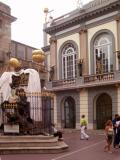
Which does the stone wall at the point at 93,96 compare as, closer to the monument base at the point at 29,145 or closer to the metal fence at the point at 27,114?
the metal fence at the point at 27,114

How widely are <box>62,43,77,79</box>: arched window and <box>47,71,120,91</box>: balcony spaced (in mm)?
958

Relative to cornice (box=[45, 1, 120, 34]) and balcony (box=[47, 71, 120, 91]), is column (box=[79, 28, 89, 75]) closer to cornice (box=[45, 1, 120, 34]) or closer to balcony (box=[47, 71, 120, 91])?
balcony (box=[47, 71, 120, 91])

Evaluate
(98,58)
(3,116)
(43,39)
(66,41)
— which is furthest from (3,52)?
(3,116)

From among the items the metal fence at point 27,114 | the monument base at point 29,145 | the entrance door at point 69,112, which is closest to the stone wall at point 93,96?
the entrance door at point 69,112

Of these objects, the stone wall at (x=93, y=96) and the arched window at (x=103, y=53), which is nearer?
the stone wall at (x=93, y=96)

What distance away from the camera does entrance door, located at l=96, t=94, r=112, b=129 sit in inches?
1245

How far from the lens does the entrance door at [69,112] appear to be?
34719 millimetres

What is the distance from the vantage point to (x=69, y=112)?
115 feet

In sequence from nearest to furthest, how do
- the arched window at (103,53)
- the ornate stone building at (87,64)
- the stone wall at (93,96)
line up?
1. the stone wall at (93,96)
2. the ornate stone building at (87,64)
3. the arched window at (103,53)

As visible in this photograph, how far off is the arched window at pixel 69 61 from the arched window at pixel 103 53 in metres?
2.49

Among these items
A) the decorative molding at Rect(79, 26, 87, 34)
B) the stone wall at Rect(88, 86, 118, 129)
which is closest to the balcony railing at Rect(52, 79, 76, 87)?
the stone wall at Rect(88, 86, 118, 129)

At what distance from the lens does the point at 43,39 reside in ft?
158

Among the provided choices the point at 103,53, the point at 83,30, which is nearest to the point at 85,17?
the point at 83,30

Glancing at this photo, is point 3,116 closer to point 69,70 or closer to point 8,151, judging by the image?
point 8,151
